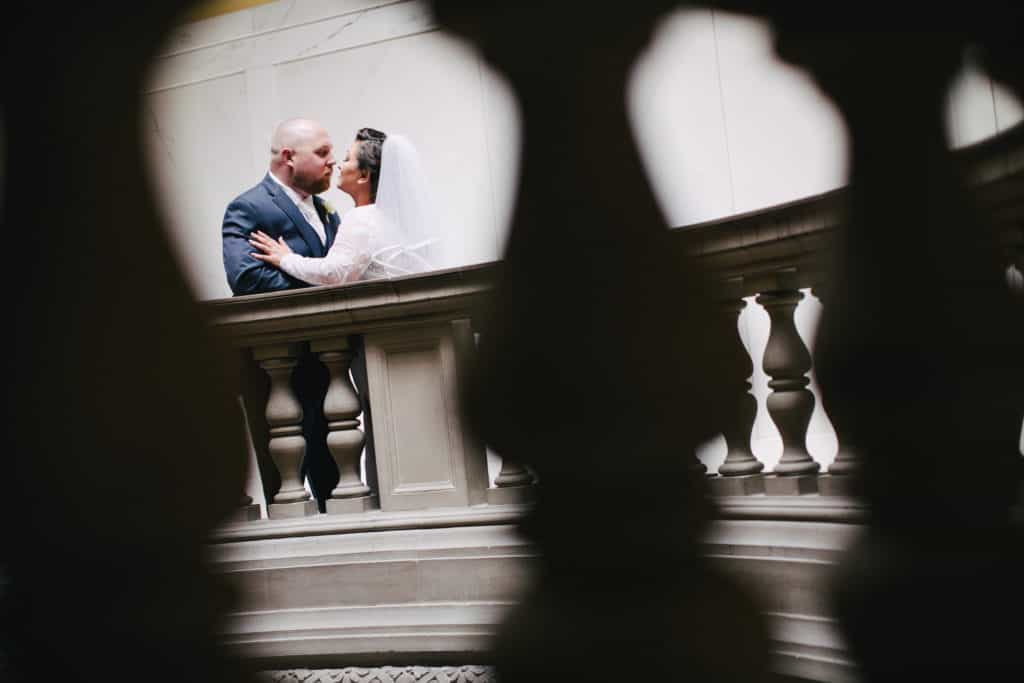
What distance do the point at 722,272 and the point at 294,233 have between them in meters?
A: 1.26

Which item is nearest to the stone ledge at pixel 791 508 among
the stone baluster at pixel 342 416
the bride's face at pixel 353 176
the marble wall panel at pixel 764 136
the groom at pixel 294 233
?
the marble wall panel at pixel 764 136

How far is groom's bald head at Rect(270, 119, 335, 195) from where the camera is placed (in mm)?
1930

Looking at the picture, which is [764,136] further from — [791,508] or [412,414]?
[791,508]

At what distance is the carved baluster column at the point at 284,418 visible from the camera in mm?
1711

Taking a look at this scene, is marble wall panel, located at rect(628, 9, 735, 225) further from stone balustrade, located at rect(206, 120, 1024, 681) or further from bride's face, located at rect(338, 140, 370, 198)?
bride's face, located at rect(338, 140, 370, 198)

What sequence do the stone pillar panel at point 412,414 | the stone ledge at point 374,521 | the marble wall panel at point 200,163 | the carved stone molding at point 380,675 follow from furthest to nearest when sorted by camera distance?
the stone pillar panel at point 412,414 < the stone ledge at point 374,521 < the carved stone molding at point 380,675 < the marble wall panel at point 200,163

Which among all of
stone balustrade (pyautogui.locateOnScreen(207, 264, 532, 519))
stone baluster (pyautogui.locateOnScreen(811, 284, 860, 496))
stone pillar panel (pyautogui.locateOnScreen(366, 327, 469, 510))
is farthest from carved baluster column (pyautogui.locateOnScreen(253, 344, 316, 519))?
stone baluster (pyautogui.locateOnScreen(811, 284, 860, 496))

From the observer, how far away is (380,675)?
121 centimetres

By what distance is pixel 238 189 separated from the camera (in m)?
2.93

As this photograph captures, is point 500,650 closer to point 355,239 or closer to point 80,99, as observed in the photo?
point 80,99

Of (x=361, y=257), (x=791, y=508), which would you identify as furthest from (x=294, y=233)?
(x=791, y=508)

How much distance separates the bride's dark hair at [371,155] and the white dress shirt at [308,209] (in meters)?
0.17

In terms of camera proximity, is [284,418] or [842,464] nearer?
[842,464]

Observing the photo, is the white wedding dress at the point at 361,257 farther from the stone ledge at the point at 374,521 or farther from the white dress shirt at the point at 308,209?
the stone ledge at the point at 374,521
